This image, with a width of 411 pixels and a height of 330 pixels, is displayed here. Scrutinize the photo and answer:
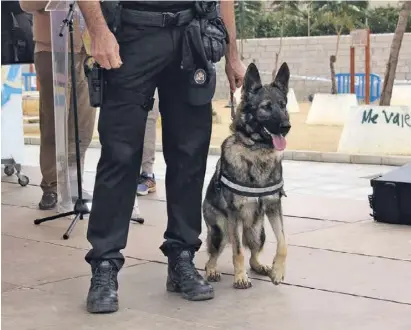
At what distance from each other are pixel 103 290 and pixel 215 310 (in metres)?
0.54

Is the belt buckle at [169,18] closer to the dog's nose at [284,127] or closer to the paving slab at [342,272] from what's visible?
the dog's nose at [284,127]

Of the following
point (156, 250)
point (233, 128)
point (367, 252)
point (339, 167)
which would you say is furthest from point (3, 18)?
point (339, 167)

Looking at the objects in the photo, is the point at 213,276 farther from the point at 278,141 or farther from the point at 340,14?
the point at 340,14

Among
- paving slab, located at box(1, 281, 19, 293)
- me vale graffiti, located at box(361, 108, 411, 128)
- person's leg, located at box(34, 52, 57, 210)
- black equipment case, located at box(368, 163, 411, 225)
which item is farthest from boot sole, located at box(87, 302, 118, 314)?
me vale graffiti, located at box(361, 108, 411, 128)

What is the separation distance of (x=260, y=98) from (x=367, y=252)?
136 centimetres

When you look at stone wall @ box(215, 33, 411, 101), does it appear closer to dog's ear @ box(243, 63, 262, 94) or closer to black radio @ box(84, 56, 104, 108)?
dog's ear @ box(243, 63, 262, 94)

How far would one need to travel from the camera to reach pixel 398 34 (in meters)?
12.3

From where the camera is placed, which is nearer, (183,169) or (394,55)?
(183,169)

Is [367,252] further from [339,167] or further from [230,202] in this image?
[339,167]

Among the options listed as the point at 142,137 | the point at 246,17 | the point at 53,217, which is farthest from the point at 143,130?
the point at 246,17

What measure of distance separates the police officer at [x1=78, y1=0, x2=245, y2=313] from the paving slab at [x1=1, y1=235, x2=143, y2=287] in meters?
0.66

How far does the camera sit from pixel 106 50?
12.0 ft

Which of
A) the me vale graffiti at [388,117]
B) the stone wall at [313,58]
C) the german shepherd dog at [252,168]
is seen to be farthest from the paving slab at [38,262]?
the stone wall at [313,58]

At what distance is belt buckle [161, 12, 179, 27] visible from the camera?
3844 mm
